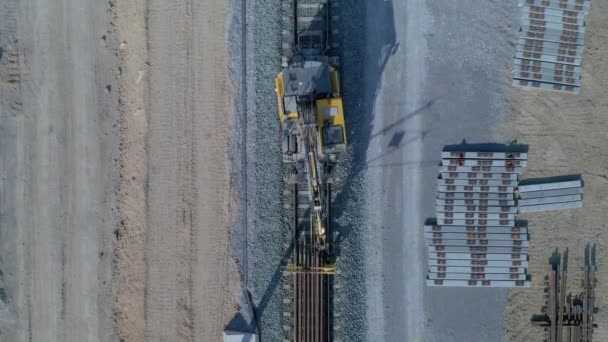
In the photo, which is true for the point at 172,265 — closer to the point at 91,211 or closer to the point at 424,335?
the point at 91,211

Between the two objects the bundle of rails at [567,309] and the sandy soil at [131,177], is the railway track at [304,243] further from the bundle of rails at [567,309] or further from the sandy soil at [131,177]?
the bundle of rails at [567,309]

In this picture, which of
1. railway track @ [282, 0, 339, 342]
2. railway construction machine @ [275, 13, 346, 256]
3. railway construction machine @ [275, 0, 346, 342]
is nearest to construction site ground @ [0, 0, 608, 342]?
railway track @ [282, 0, 339, 342]

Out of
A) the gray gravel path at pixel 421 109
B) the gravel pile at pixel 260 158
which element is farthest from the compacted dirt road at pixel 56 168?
the gray gravel path at pixel 421 109

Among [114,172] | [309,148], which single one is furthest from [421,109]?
[114,172]

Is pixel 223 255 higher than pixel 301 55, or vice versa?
pixel 301 55

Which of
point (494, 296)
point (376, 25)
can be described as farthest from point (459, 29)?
point (494, 296)
